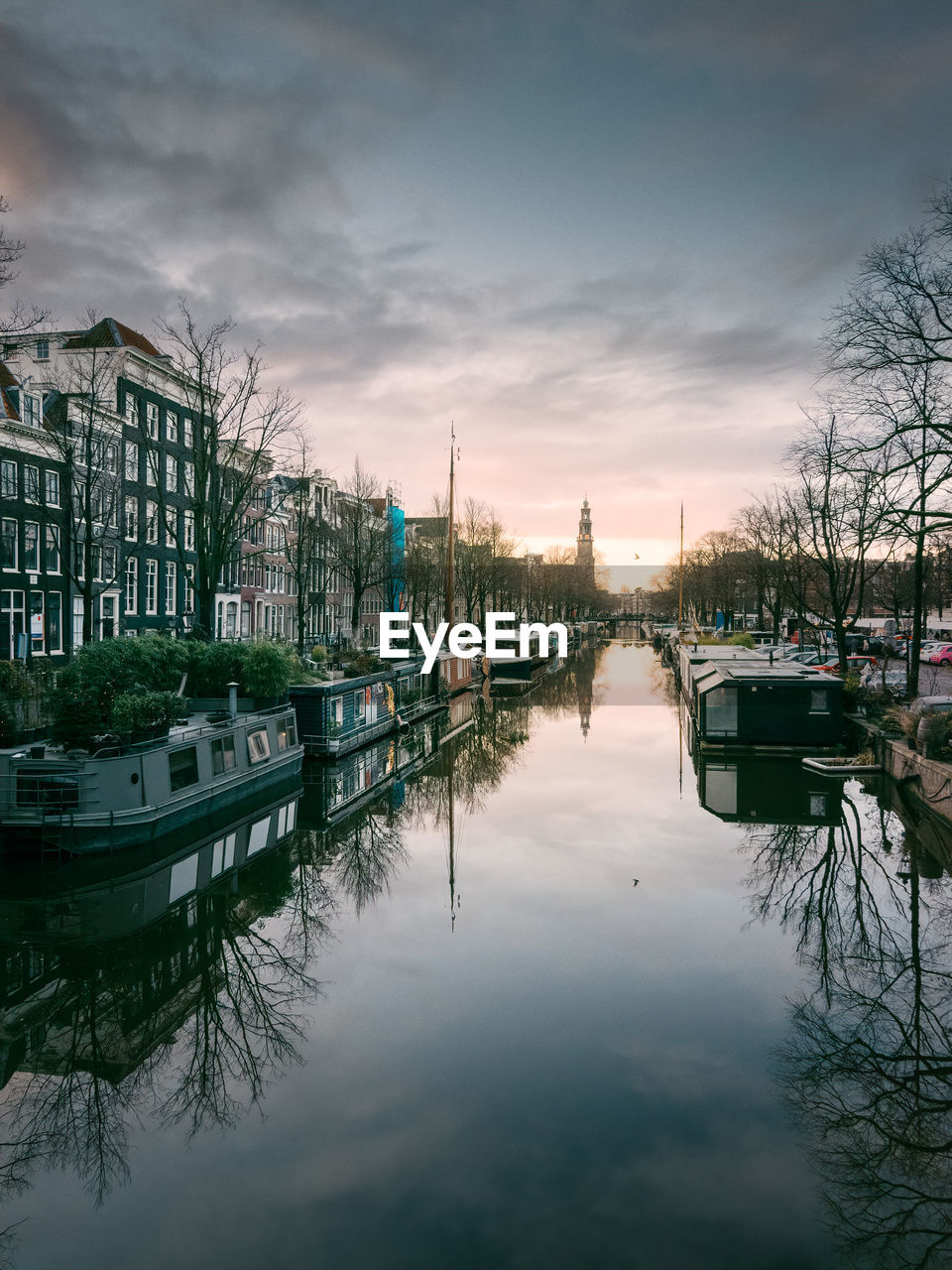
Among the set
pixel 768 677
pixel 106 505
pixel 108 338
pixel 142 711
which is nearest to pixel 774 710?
pixel 768 677

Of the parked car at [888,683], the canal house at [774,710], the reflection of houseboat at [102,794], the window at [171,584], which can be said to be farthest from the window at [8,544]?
the parked car at [888,683]

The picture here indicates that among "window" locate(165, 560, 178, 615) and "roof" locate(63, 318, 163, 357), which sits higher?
"roof" locate(63, 318, 163, 357)

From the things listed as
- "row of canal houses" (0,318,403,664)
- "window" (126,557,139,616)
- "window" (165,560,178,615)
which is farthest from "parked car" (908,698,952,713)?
"window" (165,560,178,615)

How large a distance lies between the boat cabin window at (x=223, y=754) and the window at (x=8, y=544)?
1831 cm

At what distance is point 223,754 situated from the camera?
21469 millimetres

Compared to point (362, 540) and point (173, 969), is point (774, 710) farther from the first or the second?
point (362, 540)

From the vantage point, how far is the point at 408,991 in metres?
12.0

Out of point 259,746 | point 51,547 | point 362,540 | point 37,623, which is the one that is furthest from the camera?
point 362,540

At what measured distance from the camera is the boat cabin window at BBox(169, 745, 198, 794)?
743 inches

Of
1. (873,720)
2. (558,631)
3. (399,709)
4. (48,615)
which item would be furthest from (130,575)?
(558,631)

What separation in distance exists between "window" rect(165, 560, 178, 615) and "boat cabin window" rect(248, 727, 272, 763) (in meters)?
25.6

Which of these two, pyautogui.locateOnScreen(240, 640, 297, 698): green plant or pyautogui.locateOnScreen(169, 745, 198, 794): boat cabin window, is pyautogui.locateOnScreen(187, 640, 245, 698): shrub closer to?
pyautogui.locateOnScreen(240, 640, 297, 698): green plant

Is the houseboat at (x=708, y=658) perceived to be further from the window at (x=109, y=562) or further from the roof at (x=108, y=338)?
the roof at (x=108, y=338)

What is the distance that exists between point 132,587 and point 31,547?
8.48 metres
